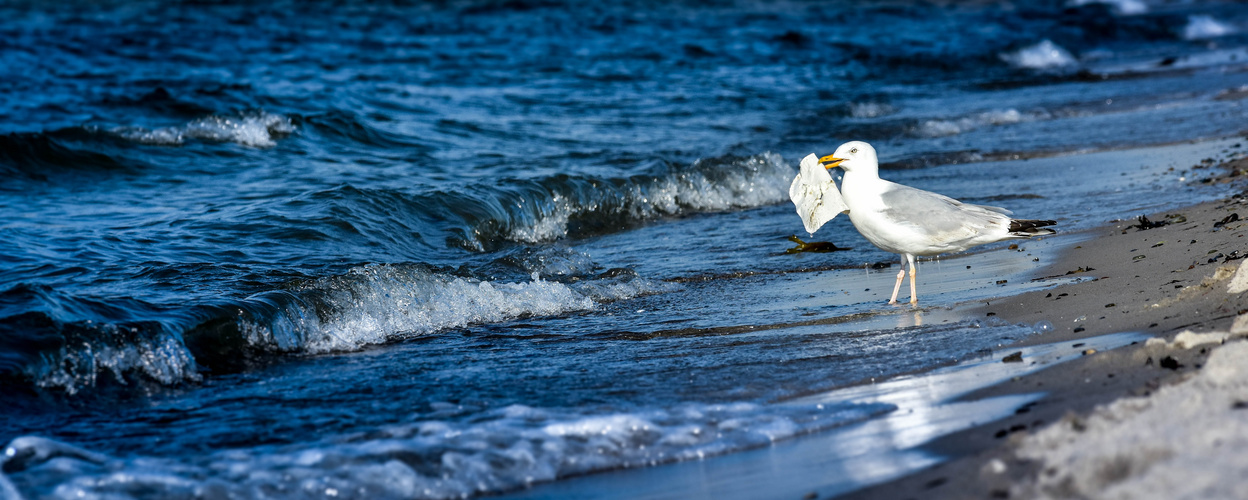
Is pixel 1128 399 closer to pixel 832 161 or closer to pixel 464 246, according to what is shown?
pixel 832 161

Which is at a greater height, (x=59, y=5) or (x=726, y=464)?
(x=59, y=5)

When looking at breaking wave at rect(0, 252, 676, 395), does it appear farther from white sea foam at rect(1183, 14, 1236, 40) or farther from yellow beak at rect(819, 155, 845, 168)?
white sea foam at rect(1183, 14, 1236, 40)

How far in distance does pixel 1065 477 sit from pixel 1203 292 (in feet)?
6.78

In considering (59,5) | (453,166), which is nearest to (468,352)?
(453,166)

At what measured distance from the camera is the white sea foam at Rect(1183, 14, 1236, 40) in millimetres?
22953

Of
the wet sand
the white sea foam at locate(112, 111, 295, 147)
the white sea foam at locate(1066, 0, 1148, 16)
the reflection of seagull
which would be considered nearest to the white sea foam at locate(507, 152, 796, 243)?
the reflection of seagull

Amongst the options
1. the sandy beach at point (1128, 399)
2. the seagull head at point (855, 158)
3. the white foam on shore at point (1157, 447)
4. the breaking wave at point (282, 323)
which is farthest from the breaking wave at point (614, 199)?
the white foam on shore at point (1157, 447)

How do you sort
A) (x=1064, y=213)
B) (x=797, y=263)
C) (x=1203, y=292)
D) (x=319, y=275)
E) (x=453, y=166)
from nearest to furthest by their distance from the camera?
(x=1203, y=292) < (x=319, y=275) < (x=797, y=263) < (x=1064, y=213) < (x=453, y=166)

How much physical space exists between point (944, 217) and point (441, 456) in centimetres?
276

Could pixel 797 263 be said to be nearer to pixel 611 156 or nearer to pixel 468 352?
pixel 468 352

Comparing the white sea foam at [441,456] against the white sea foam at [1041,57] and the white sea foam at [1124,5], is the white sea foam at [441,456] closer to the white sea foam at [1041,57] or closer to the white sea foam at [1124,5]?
the white sea foam at [1041,57]

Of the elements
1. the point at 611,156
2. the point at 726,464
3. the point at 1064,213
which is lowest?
the point at 726,464

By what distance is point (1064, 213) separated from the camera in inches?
254

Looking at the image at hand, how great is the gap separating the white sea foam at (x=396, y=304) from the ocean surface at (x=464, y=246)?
2cm
